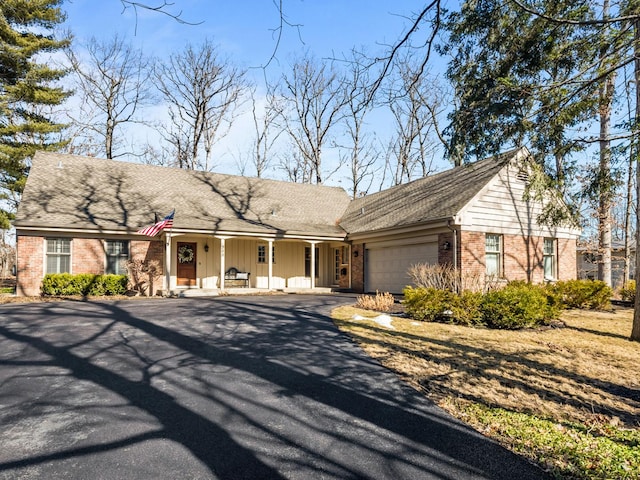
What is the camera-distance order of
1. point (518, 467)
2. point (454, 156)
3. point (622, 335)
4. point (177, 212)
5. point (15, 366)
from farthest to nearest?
1. point (177, 212)
2. point (622, 335)
3. point (454, 156)
4. point (15, 366)
5. point (518, 467)

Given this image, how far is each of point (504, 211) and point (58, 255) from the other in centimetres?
1673

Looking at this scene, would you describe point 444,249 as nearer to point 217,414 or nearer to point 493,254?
point 493,254

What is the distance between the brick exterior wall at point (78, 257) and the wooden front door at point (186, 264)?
2.43 feet

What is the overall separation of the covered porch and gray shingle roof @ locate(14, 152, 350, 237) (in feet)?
3.18

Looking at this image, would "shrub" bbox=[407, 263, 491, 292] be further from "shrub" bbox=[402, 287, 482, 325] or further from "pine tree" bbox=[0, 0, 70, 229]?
"pine tree" bbox=[0, 0, 70, 229]

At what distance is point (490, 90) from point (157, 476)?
24.2 ft

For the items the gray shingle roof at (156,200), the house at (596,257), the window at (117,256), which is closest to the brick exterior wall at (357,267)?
the gray shingle roof at (156,200)

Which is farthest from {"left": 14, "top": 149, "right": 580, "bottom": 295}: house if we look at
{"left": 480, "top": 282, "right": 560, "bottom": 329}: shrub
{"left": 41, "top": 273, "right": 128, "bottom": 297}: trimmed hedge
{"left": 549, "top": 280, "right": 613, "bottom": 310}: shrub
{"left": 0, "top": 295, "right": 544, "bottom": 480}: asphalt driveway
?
{"left": 0, "top": 295, "right": 544, "bottom": 480}: asphalt driveway

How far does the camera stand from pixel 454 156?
27.7 feet

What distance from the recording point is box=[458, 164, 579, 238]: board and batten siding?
14.6m

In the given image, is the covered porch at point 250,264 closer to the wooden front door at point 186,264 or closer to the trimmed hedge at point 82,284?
the wooden front door at point 186,264

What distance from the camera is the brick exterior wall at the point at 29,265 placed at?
1541cm

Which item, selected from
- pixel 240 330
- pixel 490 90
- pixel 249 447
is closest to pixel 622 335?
pixel 490 90

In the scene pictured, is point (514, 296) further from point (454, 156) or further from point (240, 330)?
point (240, 330)
